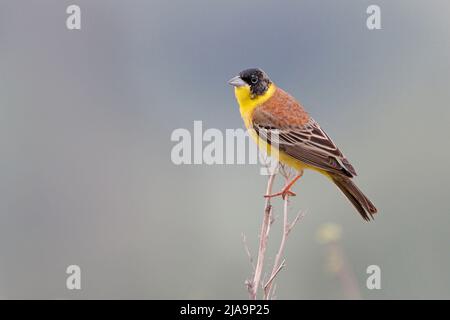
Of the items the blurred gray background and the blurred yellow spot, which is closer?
the blurred yellow spot

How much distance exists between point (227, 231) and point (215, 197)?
1.71 m

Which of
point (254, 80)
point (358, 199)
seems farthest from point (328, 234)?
point (254, 80)

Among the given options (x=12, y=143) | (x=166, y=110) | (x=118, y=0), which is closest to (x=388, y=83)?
(x=166, y=110)

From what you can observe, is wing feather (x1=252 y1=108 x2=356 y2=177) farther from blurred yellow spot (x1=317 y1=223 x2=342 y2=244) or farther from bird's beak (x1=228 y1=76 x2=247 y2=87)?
blurred yellow spot (x1=317 y1=223 x2=342 y2=244)

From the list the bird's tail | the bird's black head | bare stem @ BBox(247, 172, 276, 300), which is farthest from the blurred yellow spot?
the bird's black head

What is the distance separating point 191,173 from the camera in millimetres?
12117

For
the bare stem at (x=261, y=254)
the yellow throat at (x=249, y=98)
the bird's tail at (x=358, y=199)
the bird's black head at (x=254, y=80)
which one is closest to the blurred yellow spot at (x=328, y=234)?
the bird's tail at (x=358, y=199)

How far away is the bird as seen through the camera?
219 inches

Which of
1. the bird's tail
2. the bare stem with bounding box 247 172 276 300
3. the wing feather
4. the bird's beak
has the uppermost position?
the bird's beak

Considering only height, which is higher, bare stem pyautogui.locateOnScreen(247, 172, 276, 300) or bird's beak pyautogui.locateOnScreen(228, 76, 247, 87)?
bird's beak pyautogui.locateOnScreen(228, 76, 247, 87)

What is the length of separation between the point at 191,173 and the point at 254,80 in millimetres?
6188

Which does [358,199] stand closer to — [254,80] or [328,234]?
[328,234]

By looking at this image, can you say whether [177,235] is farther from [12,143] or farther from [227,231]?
[12,143]

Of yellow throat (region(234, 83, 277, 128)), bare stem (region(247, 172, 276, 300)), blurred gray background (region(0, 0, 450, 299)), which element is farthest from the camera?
blurred gray background (region(0, 0, 450, 299))
